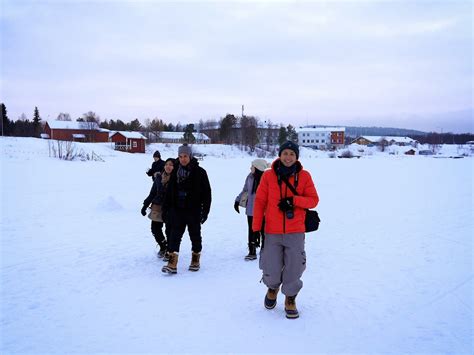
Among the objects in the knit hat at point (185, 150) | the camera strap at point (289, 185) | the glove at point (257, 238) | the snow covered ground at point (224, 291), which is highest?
the knit hat at point (185, 150)

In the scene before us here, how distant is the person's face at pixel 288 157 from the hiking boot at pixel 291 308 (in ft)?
5.03

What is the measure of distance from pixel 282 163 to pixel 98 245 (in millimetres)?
4582

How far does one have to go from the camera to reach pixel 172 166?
577 cm

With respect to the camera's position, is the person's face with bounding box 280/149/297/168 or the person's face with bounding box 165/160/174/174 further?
the person's face with bounding box 165/160/174/174

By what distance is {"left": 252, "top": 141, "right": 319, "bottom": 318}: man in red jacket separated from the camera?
4.07 m

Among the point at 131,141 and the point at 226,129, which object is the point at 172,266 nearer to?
the point at 131,141

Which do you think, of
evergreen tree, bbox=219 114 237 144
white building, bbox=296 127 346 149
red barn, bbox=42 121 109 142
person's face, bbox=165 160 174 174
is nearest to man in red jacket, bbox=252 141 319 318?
person's face, bbox=165 160 174 174

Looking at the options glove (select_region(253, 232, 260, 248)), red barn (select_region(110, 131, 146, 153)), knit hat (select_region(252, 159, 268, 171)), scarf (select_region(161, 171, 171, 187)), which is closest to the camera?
scarf (select_region(161, 171, 171, 187))

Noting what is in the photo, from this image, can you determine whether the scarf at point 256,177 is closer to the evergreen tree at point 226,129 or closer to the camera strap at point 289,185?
the camera strap at point 289,185

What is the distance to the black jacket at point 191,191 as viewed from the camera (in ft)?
17.5

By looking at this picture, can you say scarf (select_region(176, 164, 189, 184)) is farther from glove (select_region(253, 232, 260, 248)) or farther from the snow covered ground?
glove (select_region(253, 232, 260, 248))

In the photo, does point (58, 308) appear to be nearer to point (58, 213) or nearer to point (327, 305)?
point (327, 305)

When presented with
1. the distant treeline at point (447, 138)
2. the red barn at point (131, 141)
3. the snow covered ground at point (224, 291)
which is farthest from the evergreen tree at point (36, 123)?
the distant treeline at point (447, 138)

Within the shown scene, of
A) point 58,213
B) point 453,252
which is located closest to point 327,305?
point 453,252
